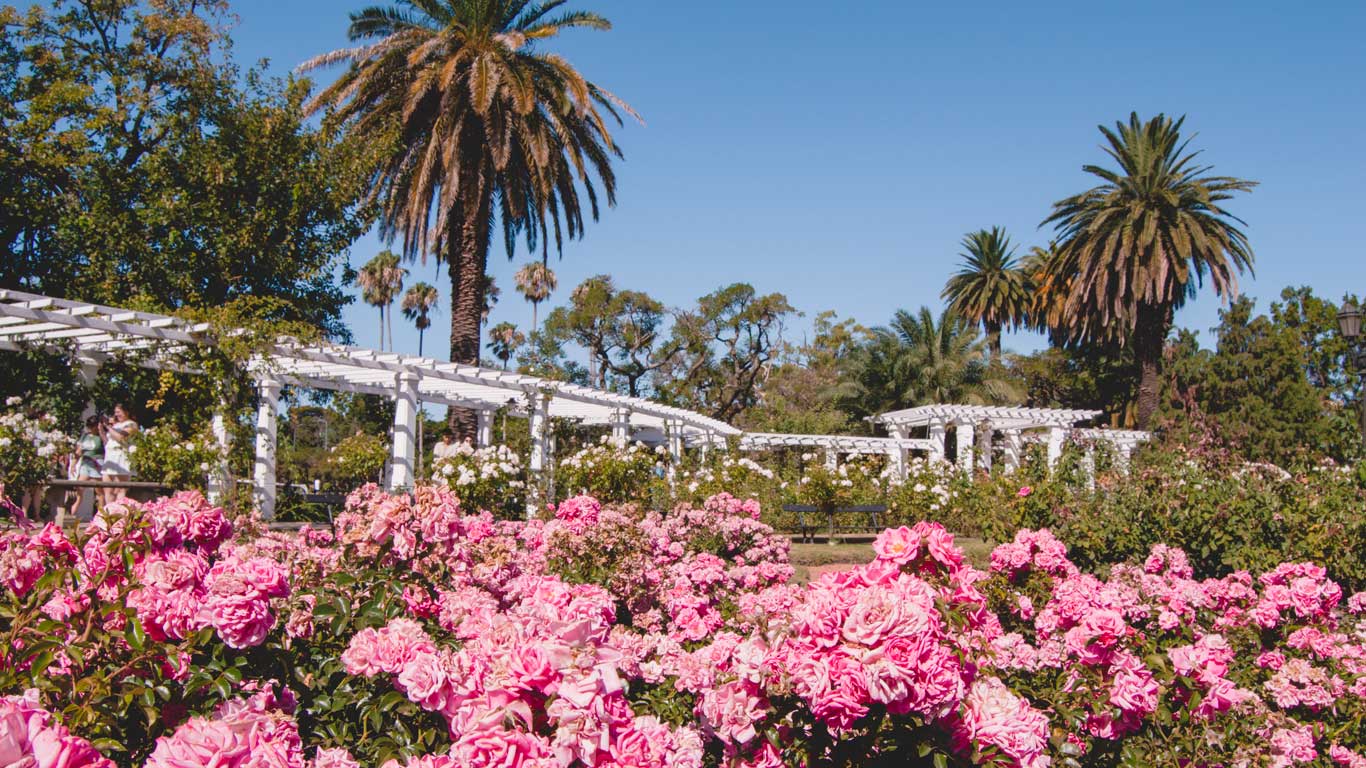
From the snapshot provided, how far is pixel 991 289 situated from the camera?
38.0m

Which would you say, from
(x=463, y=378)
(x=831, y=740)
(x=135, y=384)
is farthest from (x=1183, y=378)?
(x=831, y=740)

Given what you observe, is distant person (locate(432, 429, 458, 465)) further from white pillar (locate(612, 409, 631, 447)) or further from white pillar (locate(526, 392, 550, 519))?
→ white pillar (locate(612, 409, 631, 447))

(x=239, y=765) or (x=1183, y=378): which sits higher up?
(x=1183, y=378)

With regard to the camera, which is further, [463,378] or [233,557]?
[463,378]

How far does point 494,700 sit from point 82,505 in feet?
35.2

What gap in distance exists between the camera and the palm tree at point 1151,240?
25469mm

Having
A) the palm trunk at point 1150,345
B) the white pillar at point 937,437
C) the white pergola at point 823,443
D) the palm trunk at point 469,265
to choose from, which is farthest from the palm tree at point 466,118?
the palm trunk at point 1150,345

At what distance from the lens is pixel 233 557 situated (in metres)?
2.25

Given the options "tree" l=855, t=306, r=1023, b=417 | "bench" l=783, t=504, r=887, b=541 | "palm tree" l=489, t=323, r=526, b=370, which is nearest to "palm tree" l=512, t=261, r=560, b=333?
"palm tree" l=489, t=323, r=526, b=370

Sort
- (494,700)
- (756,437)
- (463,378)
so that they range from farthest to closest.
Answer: (756,437) < (463,378) < (494,700)

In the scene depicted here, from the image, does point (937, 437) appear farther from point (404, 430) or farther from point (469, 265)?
point (404, 430)

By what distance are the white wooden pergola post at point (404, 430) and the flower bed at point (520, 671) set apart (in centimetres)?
1066

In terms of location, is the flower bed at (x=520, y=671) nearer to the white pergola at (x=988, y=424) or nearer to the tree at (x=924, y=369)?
the white pergola at (x=988, y=424)

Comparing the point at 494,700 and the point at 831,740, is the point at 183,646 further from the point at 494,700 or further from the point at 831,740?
the point at 831,740
